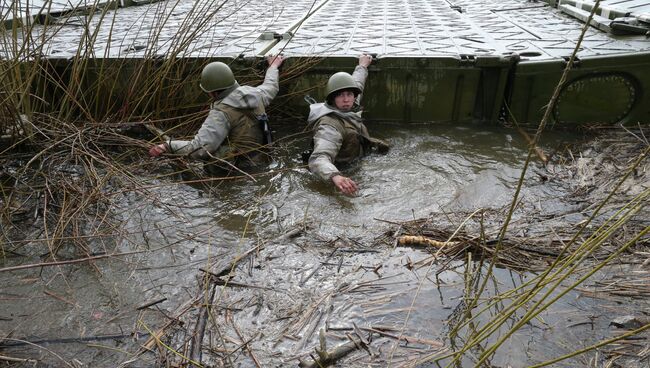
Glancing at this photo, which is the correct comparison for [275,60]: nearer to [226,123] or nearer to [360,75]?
[360,75]

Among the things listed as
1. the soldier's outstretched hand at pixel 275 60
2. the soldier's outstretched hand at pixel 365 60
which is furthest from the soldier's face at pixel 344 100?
the soldier's outstretched hand at pixel 275 60

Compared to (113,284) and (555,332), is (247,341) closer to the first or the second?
(113,284)

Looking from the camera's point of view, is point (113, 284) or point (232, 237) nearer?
point (113, 284)

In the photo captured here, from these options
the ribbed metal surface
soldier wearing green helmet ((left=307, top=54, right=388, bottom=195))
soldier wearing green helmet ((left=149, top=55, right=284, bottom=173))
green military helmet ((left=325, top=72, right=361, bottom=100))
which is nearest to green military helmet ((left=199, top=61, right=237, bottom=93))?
soldier wearing green helmet ((left=149, top=55, right=284, bottom=173))

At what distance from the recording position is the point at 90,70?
5504mm

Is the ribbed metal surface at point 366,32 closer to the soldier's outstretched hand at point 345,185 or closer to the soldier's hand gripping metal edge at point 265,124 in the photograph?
the soldier's hand gripping metal edge at point 265,124

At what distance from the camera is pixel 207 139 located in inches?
174

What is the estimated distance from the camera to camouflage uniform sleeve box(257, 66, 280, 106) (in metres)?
4.90

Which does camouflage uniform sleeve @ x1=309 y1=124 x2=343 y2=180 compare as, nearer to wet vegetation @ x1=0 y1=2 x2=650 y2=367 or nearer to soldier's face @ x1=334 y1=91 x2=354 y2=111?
soldier's face @ x1=334 y1=91 x2=354 y2=111

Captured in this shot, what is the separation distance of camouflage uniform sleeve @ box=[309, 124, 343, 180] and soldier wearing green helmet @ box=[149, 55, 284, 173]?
1.88 ft

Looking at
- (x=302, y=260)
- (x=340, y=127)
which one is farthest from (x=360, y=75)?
(x=302, y=260)

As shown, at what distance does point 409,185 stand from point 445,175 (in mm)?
420

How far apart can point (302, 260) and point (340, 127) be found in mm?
1881

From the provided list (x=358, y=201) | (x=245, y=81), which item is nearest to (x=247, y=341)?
(x=358, y=201)
